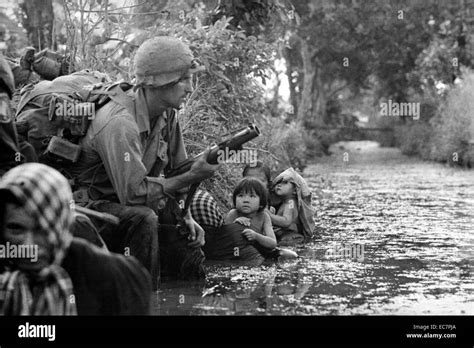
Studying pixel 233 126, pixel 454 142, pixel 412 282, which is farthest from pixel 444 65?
pixel 412 282

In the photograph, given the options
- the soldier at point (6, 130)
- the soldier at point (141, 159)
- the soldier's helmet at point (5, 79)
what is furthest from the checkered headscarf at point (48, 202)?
the soldier at point (141, 159)

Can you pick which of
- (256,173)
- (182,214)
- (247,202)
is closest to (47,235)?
(182,214)

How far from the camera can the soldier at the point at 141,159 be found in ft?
20.8

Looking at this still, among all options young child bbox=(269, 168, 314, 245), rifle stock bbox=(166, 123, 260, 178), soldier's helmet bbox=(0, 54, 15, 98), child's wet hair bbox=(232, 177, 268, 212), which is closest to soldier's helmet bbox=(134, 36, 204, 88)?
rifle stock bbox=(166, 123, 260, 178)

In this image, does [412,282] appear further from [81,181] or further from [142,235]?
[81,181]

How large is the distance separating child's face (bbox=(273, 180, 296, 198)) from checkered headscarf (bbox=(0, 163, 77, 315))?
586 centimetres

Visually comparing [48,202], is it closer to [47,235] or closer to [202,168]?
[47,235]

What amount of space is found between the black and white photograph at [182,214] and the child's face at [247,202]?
0.04ft

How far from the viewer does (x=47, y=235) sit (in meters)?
3.80

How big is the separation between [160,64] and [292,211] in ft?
11.7

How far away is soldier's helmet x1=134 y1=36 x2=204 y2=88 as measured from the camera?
21.5 ft

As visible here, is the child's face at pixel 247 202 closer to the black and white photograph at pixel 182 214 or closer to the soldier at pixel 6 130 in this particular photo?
the black and white photograph at pixel 182 214

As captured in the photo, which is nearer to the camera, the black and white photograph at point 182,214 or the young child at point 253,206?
the black and white photograph at point 182,214

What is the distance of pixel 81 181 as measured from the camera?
21.7 ft
